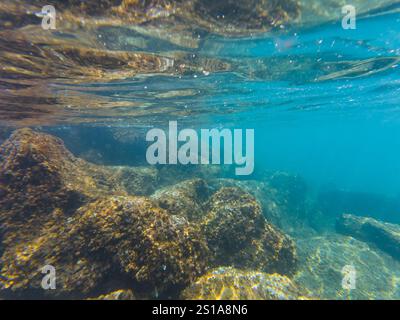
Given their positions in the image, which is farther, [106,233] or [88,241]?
[88,241]

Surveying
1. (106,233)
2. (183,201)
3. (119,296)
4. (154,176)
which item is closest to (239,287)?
(119,296)

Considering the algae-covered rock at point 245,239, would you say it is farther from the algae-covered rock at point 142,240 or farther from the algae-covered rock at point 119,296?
the algae-covered rock at point 119,296

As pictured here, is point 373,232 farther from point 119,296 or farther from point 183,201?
point 119,296

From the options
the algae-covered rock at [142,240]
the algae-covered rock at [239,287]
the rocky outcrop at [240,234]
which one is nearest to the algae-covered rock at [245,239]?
the rocky outcrop at [240,234]

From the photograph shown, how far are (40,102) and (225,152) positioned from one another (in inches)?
793

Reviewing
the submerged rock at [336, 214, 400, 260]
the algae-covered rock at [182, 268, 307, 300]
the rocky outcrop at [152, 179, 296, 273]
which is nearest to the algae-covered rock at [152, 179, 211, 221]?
the rocky outcrop at [152, 179, 296, 273]

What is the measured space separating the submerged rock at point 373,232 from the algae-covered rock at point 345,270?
2.35 feet

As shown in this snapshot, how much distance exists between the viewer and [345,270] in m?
11.0

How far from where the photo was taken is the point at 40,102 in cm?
1506

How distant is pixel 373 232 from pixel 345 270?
532 centimetres

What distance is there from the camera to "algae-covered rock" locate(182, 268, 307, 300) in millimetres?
6168

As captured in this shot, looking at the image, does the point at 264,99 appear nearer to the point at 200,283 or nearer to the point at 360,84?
the point at 360,84

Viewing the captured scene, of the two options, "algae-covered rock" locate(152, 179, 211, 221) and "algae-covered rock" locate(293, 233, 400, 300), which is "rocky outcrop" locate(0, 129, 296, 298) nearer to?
"algae-covered rock" locate(152, 179, 211, 221)

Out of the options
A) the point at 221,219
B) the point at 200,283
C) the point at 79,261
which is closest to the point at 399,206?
the point at 221,219
